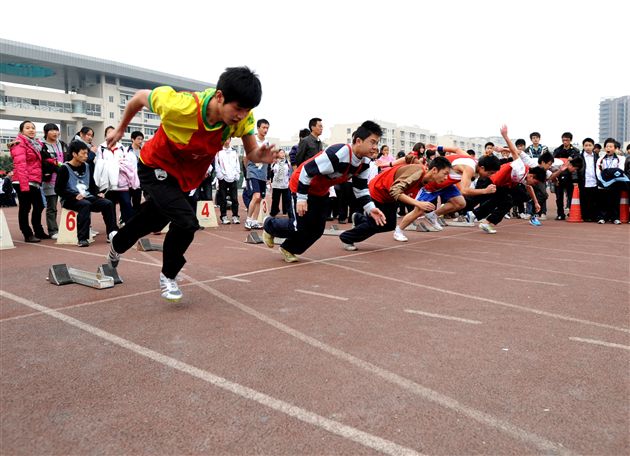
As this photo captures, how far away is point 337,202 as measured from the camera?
12.3 meters

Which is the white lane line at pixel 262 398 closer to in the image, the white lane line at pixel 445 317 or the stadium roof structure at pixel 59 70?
the white lane line at pixel 445 317

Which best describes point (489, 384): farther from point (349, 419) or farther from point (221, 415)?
point (221, 415)

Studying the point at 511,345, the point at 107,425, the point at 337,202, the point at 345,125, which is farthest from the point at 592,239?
the point at 345,125

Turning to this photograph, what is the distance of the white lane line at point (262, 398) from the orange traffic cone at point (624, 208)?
1210cm

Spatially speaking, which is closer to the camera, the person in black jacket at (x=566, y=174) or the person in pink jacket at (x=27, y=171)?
the person in pink jacket at (x=27, y=171)

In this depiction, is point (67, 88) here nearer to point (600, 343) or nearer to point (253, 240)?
point (253, 240)

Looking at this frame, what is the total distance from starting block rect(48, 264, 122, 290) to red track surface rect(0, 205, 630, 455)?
0.13 metres

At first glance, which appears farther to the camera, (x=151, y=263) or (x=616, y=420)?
(x=151, y=263)

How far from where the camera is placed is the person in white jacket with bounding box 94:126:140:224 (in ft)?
27.5

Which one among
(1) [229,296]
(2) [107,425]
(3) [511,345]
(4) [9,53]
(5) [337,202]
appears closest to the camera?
(2) [107,425]

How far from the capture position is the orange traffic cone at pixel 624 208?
11742mm

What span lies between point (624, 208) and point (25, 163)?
1270 centimetres

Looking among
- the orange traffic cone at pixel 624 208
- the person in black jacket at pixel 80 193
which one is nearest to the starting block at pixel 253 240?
the person in black jacket at pixel 80 193

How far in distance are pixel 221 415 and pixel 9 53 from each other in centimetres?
7479
